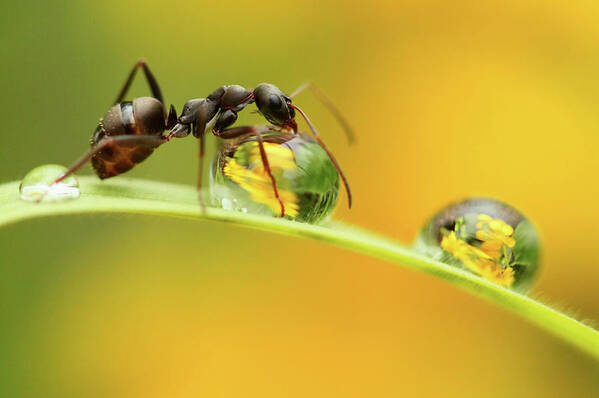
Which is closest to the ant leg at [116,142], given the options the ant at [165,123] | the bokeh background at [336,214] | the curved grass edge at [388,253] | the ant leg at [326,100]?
the ant at [165,123]

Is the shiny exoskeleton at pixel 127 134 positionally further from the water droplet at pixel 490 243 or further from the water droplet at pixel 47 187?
the water droplet at pixel 490 243

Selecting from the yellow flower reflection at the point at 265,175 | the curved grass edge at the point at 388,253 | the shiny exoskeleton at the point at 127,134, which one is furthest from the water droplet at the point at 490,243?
the shiny exoskeleton at the point at 127,134

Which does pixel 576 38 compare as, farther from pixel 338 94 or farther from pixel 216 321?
pixel 216 321

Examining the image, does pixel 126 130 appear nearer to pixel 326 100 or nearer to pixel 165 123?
pixel 165 123

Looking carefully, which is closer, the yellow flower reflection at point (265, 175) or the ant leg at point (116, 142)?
the yellow flower reflection at point (265, 175)

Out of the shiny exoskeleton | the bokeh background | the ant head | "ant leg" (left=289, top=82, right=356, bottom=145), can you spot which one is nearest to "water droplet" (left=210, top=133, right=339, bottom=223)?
the shiny exoskeleton

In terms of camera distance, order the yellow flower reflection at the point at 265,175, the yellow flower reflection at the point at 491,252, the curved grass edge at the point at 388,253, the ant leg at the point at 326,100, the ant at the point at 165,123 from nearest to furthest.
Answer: the curved grass edge at the point at 388,253 < the yellow flower reflection at the point at 491,252 < the yellow flower reflection at the point at 265,175 < the ant at the point at 165,123 < the ant leg at the point at 326,100

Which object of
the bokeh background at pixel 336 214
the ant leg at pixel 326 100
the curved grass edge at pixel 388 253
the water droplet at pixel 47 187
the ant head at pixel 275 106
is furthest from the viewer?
the bokeh background at pixel 336 214

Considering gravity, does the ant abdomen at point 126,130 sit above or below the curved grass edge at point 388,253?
below
